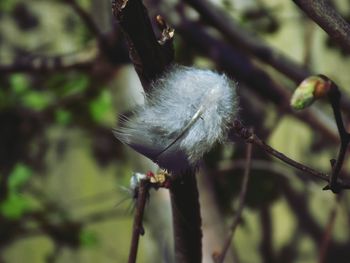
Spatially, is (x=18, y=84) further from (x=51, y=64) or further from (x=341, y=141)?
(x=341, y=141)

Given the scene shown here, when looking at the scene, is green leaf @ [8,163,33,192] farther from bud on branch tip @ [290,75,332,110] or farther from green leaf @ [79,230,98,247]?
bud on branch tip @ [290,75,332,110]

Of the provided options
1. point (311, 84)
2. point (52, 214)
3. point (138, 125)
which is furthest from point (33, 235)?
point (311, 84)

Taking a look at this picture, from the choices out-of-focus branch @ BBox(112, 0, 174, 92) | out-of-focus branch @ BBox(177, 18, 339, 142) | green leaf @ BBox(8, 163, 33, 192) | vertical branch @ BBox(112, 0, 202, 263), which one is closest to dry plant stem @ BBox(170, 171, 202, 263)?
vertical branch @ BBox(112, 0, 202, 263)

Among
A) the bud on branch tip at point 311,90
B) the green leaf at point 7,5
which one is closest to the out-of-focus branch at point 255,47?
the bud on branch tip at point 311,90

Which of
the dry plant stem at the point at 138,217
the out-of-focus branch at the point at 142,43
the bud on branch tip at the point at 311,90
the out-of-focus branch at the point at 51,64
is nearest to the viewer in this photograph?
the bud on branch tip at the point at 311,90

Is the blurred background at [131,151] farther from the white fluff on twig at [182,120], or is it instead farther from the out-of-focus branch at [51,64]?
the white fluff on twig at [182,120]

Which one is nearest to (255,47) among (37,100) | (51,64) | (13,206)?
(51,64)

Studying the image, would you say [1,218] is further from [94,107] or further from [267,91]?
[267,91]
